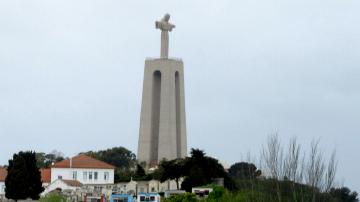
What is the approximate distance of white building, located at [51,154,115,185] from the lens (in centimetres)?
6338

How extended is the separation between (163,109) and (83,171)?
57.8 ft

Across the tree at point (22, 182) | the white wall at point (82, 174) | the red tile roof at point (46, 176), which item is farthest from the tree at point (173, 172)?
the red tile roof at point (46, 176)

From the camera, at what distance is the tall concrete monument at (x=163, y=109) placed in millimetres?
79500

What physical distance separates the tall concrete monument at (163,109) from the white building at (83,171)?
1321 cm

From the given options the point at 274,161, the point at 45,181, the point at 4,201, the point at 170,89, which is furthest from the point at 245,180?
the point at 170,89

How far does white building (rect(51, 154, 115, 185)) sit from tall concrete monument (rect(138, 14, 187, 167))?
43.3ft

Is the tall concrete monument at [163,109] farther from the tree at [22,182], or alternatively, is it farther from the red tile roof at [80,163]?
the tree at [22,182]

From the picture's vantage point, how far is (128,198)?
46.6m

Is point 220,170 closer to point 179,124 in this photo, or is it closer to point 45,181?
point 45,181

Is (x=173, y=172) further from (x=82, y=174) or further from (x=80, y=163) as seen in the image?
(x=80, y=163)

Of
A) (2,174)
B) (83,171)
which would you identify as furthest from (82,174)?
(2,174)

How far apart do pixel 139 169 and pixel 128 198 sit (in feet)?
68.1

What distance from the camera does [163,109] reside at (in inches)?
3150

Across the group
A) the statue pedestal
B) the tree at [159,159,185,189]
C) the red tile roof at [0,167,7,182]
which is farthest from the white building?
the statue pedestal
